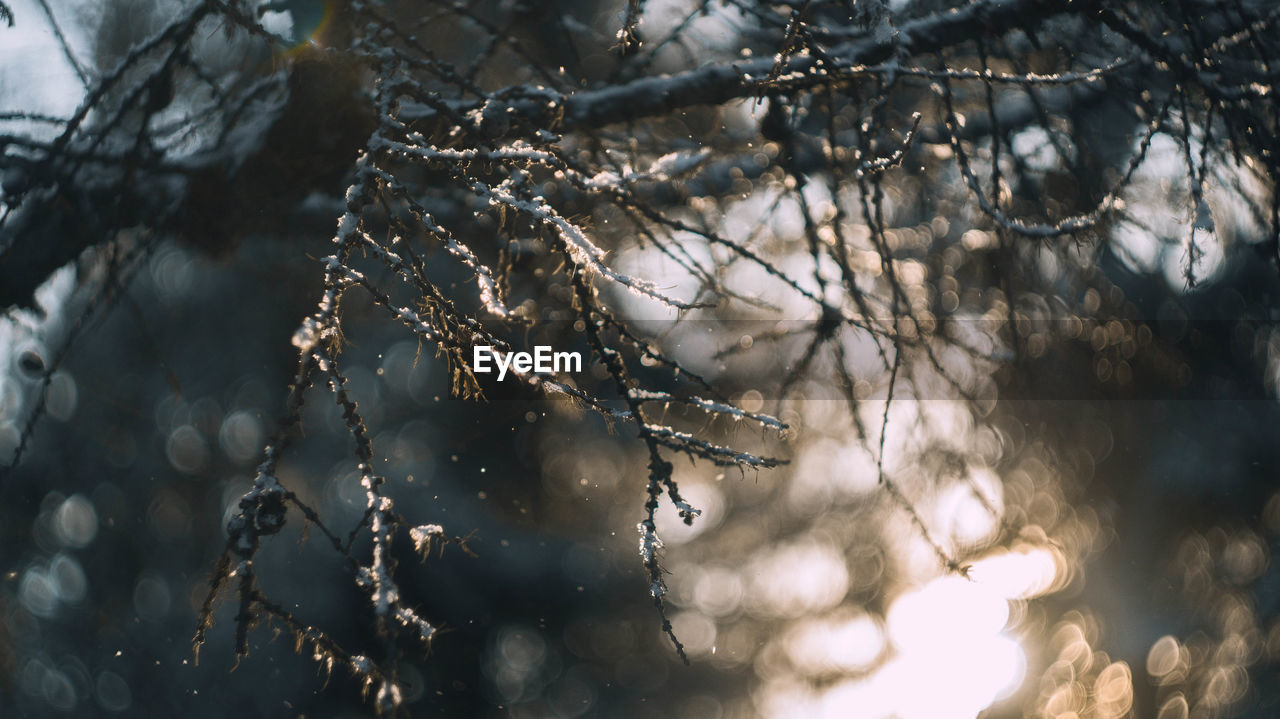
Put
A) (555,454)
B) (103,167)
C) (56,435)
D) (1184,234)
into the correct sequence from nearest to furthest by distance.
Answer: (1184,234), (103,167), (56,435), (555,454)

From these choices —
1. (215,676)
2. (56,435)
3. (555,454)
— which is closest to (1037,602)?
(555,454)

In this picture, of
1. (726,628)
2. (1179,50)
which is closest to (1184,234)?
(1179,50)

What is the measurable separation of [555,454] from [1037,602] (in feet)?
20.4

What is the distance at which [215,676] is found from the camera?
5.84 meters

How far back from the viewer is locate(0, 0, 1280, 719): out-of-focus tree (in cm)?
118

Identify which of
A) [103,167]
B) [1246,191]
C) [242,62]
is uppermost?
[242,62]

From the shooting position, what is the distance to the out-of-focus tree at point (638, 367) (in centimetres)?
118

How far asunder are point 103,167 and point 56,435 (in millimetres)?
5098

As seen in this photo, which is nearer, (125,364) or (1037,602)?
(125,364)

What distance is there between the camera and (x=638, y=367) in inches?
178

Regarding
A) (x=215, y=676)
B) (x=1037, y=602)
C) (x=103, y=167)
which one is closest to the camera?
(x=103, y=167)

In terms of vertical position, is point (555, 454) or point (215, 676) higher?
point (555, 454)

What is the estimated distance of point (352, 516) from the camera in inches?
264

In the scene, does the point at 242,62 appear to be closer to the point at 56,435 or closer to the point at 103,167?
the point at 103,167
